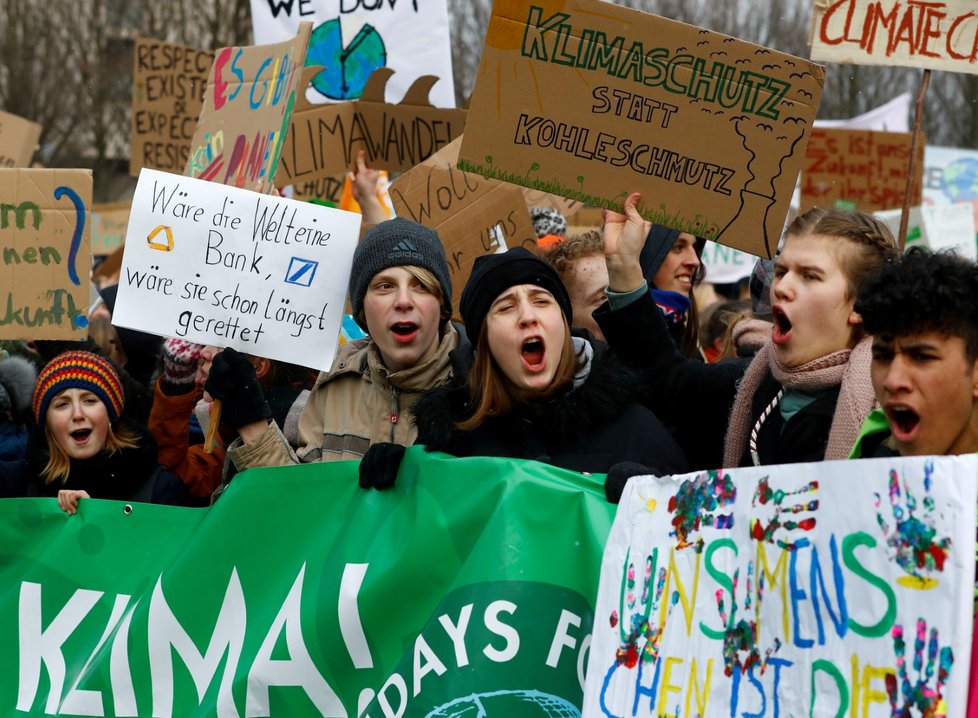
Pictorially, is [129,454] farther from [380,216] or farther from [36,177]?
[380,216]

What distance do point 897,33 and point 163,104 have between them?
498 cm

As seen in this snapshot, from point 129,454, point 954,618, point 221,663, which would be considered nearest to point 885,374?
point 954,618

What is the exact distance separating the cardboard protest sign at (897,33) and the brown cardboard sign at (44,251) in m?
2.63

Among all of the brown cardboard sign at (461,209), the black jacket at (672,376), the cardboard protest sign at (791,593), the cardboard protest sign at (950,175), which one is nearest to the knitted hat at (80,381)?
the brown cardboard sign at (461,209)

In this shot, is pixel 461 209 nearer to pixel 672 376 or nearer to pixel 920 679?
pixel 672 376

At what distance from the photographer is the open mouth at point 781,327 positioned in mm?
3314

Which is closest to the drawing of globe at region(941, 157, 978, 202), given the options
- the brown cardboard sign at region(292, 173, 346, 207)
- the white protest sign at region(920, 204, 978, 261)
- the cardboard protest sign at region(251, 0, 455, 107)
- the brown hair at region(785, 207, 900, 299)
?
the white protest sign at region(920, 204, 978, 261)

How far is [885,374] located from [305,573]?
1.74m

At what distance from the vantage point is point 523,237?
5.70 m

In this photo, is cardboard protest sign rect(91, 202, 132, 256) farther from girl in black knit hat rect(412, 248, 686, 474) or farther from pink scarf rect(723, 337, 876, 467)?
pink scarf rect(723, 337, 876, 467)

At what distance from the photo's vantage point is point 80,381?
4863 mm

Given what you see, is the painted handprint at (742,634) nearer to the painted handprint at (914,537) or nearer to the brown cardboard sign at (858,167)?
the painted handprint at (914,537)

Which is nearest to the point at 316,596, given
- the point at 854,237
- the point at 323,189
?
the point at 854,237

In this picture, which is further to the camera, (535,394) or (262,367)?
(262,367)
